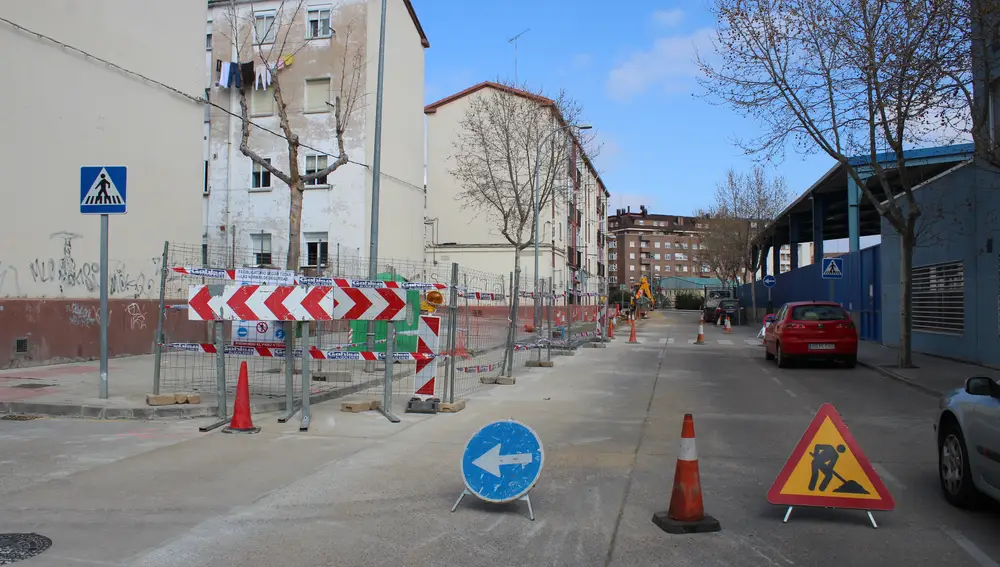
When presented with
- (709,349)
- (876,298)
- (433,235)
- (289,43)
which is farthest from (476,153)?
(876,298)

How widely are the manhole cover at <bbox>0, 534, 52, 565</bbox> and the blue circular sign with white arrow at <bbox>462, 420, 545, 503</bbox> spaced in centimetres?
282

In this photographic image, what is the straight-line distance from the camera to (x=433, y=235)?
4312 cm

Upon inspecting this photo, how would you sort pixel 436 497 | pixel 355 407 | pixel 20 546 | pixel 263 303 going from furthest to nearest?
pixel 355 407
pixel 263 303
pixel 436 497
pixel 20 546

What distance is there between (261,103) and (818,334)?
2291 cm

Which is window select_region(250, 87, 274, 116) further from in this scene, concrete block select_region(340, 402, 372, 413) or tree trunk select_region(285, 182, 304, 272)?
concrete block select_region(340, 402, 372, 413)

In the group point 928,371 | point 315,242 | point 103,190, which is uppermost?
point 315,242

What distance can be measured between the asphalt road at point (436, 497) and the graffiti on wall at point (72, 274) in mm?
6526

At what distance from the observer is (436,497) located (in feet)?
20.0

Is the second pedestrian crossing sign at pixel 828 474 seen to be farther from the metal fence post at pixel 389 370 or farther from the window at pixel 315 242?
the window at pixel 315 242

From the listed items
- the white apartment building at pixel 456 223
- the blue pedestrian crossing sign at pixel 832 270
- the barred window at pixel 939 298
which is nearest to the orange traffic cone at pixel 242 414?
the barred window at pixel 939 298

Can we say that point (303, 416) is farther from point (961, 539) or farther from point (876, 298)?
point (876, 298)

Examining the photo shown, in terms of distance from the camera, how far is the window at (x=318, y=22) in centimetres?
2881

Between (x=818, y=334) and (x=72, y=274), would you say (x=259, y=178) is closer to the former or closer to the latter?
(x=72, y=274)

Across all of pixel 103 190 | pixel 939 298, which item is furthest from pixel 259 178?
pixel 939 298
